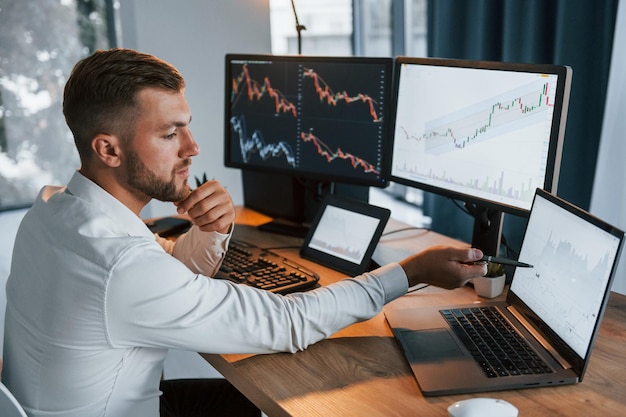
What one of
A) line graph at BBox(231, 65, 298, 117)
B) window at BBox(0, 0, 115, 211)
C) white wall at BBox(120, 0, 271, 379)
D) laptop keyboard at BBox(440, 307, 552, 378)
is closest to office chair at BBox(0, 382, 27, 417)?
laptop keyboard at BBox(440, 307, 552, 378)

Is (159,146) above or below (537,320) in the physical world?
above

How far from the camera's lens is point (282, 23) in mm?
5316

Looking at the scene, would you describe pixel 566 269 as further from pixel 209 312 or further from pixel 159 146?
pixel 159 146

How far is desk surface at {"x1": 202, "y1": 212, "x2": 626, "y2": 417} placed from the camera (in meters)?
1.06

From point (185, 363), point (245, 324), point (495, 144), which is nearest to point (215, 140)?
point (185, 363)

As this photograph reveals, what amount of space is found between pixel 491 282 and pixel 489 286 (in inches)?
0.4

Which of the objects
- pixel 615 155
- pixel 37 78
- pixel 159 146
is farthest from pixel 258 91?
pixel 37 78

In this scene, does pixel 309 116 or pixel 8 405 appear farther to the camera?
pixel 309 116

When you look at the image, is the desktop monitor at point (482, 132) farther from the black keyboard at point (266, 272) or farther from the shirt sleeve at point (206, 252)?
the shirt sleeve at point (206, 252)

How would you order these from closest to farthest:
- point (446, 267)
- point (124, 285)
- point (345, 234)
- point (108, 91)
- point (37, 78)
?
point (124, 285)
point (108, 91)
point (446, 267)
point (345, 234)
point (37, 78)

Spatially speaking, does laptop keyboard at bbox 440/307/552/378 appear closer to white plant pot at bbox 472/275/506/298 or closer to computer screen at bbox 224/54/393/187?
white plant pot at bbox 472/275/506/298

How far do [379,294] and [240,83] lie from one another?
990 mm

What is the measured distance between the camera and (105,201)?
1258mm

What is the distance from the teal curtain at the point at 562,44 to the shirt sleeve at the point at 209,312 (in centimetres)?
172
